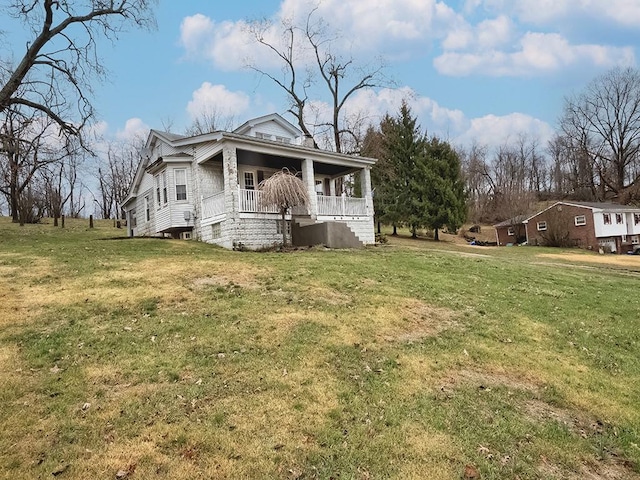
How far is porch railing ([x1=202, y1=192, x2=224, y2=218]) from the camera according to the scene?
1769cm

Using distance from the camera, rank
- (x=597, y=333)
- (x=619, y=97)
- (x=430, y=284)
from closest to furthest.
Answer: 1. (x=597, y=333)
2. (x=430, y=284)
3. (x=619, y=97)

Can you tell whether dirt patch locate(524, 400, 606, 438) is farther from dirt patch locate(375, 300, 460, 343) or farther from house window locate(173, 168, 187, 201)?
house window locate(173, 168, 187, 201)

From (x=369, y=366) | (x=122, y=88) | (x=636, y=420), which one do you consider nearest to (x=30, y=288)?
(x=369, y=366)

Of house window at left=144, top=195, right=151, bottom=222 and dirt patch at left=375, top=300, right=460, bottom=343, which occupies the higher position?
house window at left=144, top=195, right=151, bottom=222

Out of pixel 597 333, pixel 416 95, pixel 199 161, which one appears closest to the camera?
pixel 597 333

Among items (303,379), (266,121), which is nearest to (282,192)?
(266,121)

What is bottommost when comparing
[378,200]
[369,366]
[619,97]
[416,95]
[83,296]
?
[369,366]

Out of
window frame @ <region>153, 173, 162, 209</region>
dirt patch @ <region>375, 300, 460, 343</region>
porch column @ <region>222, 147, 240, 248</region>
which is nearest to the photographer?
dirt patch @ <region>375, 300, 460, 343</region>

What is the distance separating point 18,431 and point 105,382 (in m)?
1.07

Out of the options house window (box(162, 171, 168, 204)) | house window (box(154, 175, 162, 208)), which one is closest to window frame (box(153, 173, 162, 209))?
house window (box(154, 175, 162, 208))

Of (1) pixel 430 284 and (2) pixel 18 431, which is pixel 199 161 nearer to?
(1) pixel 430 284

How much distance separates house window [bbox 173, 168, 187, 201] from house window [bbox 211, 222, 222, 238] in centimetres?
292

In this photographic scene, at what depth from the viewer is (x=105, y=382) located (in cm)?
493

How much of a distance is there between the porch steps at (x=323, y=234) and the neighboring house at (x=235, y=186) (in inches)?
9.7
